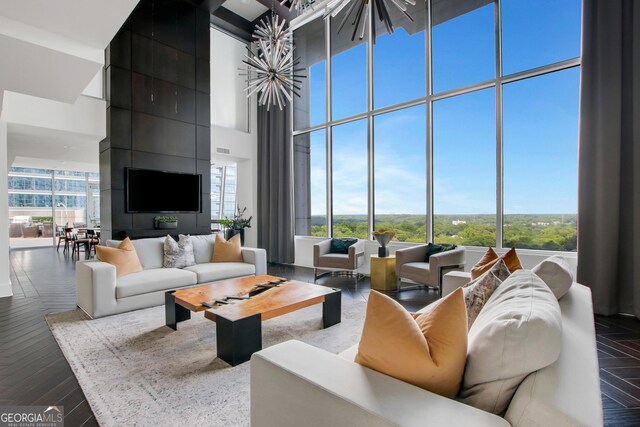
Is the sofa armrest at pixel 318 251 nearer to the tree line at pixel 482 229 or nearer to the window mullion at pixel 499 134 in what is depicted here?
the tree line at pixel 482 229

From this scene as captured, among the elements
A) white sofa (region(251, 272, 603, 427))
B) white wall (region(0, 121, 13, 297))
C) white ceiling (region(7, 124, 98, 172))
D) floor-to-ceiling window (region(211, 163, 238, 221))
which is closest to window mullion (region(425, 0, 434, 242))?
white sofa (region(251, 272, 603, 427))

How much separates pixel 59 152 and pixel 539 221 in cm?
949

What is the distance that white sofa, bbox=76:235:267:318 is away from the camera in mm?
3385

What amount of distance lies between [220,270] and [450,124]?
4.08 m

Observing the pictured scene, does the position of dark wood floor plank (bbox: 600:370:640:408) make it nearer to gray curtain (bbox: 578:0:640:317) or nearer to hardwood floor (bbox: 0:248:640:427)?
hardwood floor (bbox: 0:248:640:427)

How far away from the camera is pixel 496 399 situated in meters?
0.98

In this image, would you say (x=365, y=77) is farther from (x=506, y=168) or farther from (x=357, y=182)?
(x=506, y=168)

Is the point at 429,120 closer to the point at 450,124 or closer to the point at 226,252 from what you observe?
the point at 450,124

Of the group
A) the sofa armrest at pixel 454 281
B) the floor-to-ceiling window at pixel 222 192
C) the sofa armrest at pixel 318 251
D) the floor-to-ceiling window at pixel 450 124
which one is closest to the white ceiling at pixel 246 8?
the floor-to-ceiling window at pixel 450 124

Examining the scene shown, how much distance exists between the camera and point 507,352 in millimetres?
960

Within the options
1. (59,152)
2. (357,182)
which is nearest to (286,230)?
(357,182)

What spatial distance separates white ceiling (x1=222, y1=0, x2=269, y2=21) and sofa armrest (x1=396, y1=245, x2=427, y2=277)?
5.88 metres

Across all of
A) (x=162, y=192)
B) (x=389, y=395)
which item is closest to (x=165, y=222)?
(x=162, y=192)

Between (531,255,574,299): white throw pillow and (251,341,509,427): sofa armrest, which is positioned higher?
(531,255,574,299): white throw pillow
